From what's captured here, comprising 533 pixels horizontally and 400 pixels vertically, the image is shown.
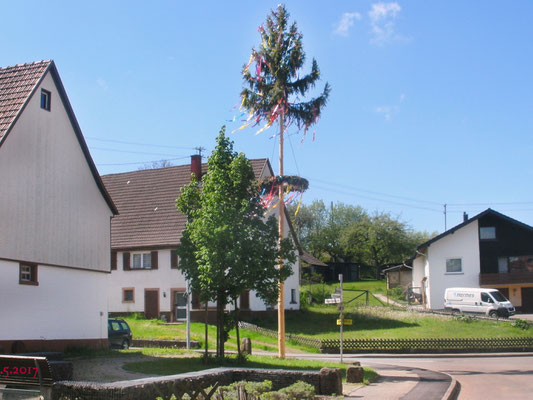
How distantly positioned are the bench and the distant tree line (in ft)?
257

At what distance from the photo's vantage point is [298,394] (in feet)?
45.1

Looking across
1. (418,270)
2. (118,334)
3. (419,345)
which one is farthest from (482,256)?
(118,334)

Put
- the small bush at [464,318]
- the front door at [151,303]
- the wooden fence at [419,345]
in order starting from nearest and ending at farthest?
the wooden fence at [419,345], the small bush at [464,318], the front door at [151,303]

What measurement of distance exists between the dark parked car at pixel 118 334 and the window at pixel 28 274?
7.84 meters

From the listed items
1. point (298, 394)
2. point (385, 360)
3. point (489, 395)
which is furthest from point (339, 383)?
point (385, 360)

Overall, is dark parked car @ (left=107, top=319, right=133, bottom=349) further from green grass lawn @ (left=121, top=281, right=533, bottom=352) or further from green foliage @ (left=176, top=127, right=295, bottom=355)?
green foliage @ (left=176, top=127, right=295, bottom=355)

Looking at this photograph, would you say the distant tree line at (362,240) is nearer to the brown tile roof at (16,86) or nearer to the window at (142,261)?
the window at (142,261)

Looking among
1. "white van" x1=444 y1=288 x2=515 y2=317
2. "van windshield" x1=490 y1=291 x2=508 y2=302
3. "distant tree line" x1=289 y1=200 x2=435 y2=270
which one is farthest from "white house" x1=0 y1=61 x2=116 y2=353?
"distant tree line" x1=289 y1=200 x2=435 y2=270

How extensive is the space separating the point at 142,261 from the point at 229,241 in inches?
887

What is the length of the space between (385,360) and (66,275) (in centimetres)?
1511

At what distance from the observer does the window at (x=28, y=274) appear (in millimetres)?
21902

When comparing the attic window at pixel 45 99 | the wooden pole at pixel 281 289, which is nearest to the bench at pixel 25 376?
the attic window at pixel 45 99

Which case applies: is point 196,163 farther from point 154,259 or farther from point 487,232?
point 487,232

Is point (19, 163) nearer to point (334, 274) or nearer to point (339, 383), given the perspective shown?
point (339, 383)
